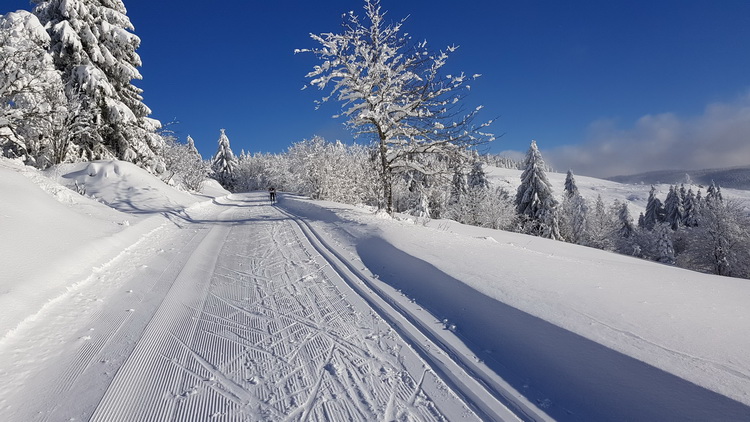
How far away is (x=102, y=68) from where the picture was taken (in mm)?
17234

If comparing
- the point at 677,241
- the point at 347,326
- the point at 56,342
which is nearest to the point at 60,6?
the point at 56,342

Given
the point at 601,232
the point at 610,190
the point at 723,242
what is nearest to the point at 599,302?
the point at 723,242

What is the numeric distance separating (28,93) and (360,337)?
57.0 feet

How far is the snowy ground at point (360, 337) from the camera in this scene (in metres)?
2.48

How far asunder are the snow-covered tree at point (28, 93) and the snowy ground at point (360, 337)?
8.61m

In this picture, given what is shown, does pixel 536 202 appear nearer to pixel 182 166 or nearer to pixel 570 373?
pixel 570 373

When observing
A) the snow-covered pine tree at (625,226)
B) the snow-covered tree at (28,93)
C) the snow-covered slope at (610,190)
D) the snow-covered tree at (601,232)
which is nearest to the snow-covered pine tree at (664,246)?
the snow-covered tree at (601,232)

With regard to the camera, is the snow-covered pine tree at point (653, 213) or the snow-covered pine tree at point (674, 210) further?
the snow-covered pine tree at point (653, 213)

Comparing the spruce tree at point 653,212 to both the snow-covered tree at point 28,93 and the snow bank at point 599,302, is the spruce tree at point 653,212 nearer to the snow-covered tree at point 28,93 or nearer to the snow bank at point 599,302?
the snow bank at point 599,302

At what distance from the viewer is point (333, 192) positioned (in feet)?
98.4

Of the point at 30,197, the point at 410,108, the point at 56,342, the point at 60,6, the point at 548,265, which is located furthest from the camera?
the point at 60,6

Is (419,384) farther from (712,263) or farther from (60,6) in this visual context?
(712,263)

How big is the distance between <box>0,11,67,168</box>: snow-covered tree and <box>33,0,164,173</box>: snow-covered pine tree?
1454 mm

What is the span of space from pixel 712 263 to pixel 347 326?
1452 inches
